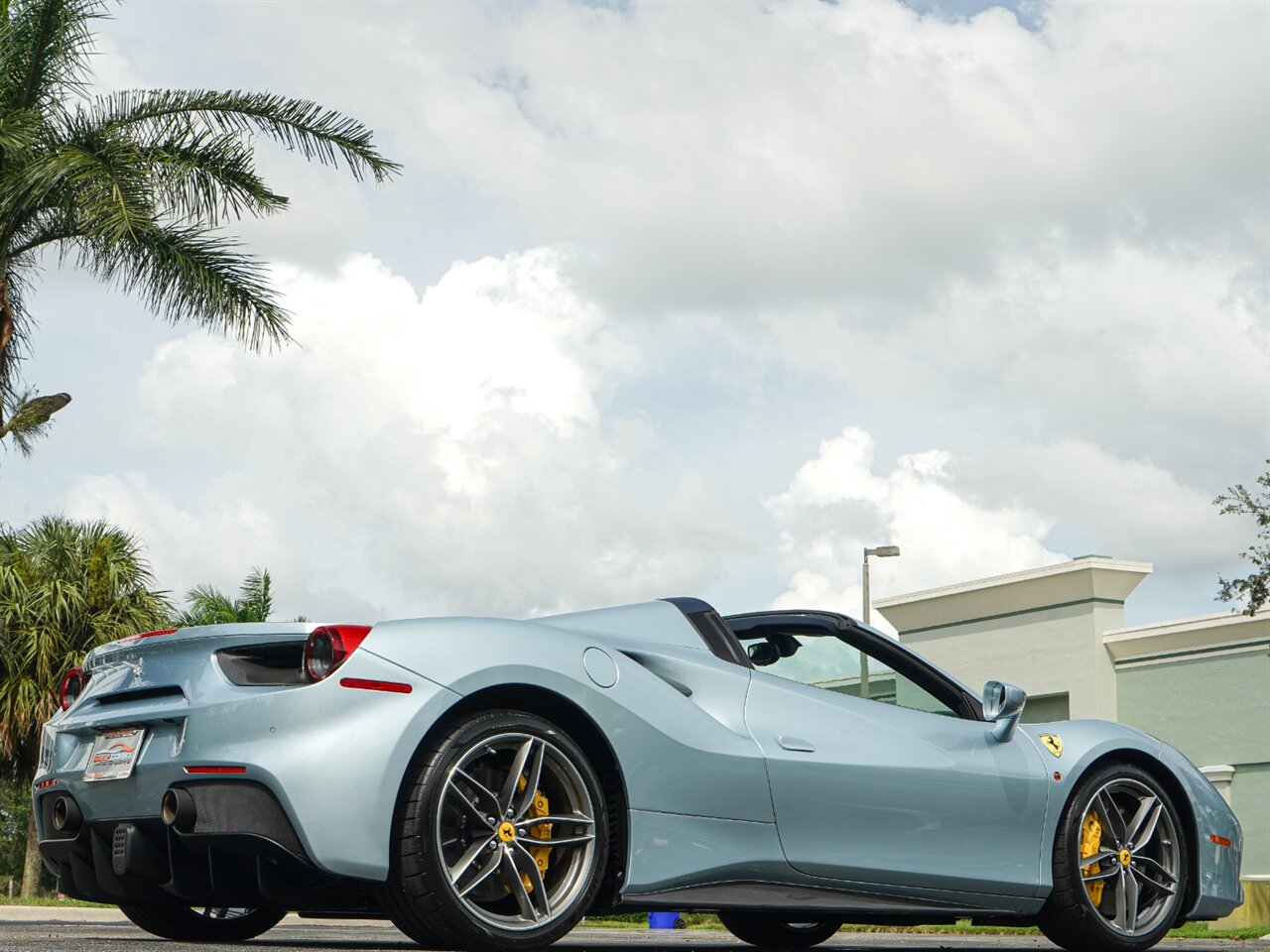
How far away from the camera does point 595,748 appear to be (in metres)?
5.19

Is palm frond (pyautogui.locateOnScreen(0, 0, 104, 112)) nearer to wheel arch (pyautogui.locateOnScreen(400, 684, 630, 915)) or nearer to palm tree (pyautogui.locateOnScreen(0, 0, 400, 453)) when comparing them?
palm tree (pyautogui.locateOnScreen(0, 0, 400, 453))

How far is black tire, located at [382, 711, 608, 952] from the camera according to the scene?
4.71m

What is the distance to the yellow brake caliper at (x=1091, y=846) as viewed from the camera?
6.45 metres

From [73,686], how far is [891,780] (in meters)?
2.89

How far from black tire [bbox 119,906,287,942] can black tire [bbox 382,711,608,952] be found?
137 cm

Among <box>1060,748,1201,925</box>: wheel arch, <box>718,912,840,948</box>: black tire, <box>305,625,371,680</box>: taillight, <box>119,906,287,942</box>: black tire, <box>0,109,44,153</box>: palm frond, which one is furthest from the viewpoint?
<box>0,109,44,153</box>: palm frond

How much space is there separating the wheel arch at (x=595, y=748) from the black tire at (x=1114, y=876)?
208 cm

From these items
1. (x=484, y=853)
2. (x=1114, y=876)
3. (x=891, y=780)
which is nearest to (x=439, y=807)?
(x=484, y=853)

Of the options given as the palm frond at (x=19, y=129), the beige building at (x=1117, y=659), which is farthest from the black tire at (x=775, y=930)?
the beige building at (x=1117, y=659)

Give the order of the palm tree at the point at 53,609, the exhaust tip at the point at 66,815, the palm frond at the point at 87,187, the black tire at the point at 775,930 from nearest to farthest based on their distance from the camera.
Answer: the exhaust tip at the point at 66,815
the black tire at the point at 775,930
the palm frond at the point at 87,187
the palm tree at the point at 53,609

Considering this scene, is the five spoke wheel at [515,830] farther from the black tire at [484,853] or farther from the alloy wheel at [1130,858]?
the alloy wheel at [1130,858]

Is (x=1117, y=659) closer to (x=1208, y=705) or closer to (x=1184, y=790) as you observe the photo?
(x=1208, y=705)

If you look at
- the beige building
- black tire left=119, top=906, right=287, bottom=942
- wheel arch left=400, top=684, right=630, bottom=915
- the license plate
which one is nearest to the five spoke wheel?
wheel arch left=400, top=684, right=630, bottom=915

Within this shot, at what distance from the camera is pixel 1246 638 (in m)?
22.4
